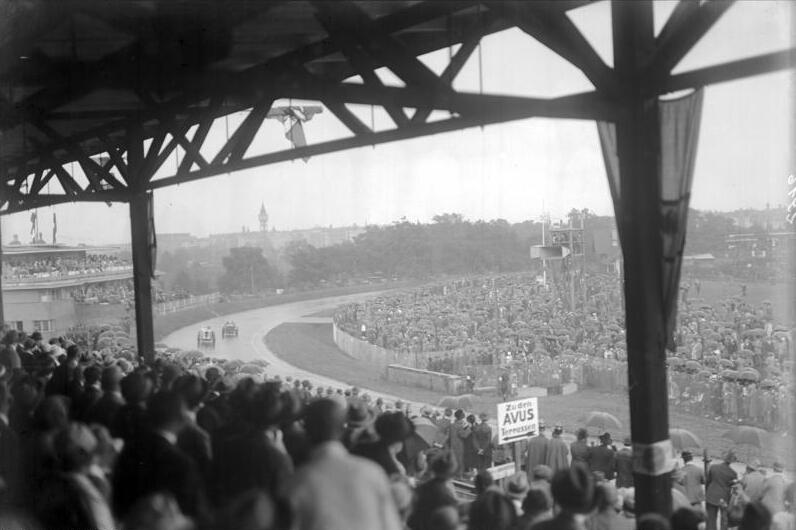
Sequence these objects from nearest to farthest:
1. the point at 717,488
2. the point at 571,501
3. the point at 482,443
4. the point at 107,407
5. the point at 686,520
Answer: the point at 571,501 < the point at 686,520 < the point at 107,407 < the point at 717,488 < the point at 482,443

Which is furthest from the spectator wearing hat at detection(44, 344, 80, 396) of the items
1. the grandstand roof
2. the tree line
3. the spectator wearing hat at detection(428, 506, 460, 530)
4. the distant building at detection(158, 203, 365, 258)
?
the tree line

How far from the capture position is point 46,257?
6.05 meters

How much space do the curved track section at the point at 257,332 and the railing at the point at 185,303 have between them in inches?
18.7

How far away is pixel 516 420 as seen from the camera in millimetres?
4227

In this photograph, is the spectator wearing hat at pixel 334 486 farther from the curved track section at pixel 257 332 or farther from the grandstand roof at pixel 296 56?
the curved track section at pixel 257 332

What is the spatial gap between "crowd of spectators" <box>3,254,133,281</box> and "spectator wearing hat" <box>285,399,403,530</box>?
9.49 ft

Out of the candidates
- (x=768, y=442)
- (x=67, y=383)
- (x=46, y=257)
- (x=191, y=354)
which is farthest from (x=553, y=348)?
(x=67, y=383)

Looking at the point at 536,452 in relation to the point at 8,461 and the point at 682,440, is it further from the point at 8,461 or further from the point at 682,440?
the point at 682,440

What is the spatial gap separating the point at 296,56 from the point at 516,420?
253 cm

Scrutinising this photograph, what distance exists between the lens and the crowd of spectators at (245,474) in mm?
2262

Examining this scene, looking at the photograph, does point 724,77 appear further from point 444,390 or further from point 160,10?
point 444,390

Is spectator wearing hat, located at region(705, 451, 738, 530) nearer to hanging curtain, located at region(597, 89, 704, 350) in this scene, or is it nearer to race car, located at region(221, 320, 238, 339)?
hanging curtain, located at region(597, 89, 704, 350)

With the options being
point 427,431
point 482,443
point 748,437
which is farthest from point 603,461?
point 748,437

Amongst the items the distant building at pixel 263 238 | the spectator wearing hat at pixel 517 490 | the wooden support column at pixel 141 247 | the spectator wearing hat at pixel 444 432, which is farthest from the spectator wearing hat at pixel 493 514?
the distant building at pixel 263 238
